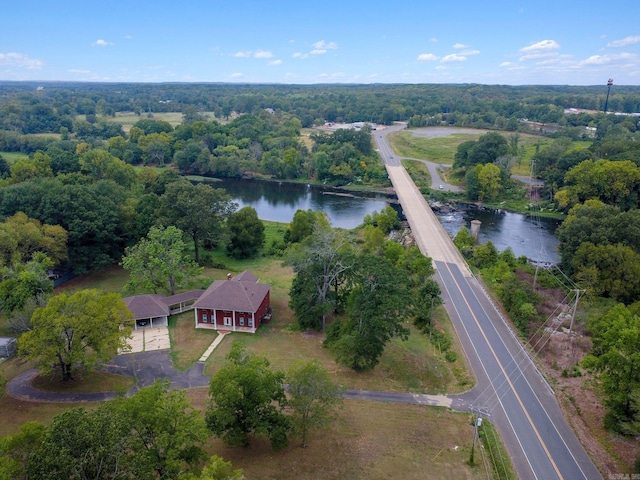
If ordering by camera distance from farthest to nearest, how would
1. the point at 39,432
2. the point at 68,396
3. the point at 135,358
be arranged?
the point at 135,358
the point at 68,396
the point at 39,432

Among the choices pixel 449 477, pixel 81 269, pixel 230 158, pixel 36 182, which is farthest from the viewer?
pixel 230 158

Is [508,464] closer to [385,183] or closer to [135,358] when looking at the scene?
[135,358]

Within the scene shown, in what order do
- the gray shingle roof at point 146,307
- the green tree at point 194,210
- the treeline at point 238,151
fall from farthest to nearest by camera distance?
the treeline at point 238,151
the green tree at point 194,210
the gray shingle roof at point 146,307

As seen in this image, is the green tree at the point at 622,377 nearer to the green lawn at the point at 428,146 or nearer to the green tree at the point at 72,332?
the green tree at the point at 72,332

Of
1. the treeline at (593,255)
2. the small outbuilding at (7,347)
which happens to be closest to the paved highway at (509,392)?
the treeline at (593,255)

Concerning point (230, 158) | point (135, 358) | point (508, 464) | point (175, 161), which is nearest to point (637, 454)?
point (508, 464)

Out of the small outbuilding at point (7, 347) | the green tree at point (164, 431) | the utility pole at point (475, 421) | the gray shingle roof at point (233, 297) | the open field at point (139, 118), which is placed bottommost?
the utility pole at point (475, 421)
